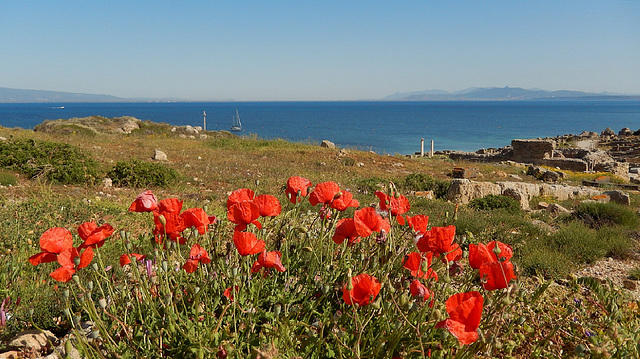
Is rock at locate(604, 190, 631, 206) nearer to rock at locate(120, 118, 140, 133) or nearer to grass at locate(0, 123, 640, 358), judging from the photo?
grass at locate(0, 123, 640, 358)

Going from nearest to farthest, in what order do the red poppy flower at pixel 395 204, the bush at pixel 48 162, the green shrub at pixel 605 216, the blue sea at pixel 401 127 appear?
the red poppy flower at pixel 395 204 → the green shrub at pixel 605 216 → the bush at pixel 48 162 → the blue sea at pixel 401 127

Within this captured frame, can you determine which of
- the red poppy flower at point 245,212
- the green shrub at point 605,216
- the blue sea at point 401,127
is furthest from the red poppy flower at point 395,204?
the blue sea at point 401,127

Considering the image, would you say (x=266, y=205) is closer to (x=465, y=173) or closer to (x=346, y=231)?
(x=346, y=231)

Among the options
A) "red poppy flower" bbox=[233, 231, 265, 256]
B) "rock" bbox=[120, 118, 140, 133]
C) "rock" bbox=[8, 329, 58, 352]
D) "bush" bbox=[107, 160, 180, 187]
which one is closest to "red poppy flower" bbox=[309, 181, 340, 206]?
"red poppy flower" bbox=[233, 231, 265, 256]

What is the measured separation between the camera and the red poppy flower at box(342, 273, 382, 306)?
5.29ft

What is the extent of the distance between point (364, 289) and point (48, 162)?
31.2ft

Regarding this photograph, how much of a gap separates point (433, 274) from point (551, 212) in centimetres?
827

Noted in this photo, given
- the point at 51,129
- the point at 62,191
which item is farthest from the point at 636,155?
the point at 51,129

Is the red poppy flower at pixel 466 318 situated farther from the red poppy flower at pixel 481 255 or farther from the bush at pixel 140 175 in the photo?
the bush at pixel 140 175

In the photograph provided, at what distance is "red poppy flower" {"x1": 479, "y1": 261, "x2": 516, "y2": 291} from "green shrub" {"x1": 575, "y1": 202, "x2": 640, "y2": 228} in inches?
274

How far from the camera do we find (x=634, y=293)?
15.0 ft

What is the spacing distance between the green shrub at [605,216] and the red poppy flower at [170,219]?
7.68 meters

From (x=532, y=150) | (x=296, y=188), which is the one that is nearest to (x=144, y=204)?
(x=296, y=188)

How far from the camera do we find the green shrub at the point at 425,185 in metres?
11.2
